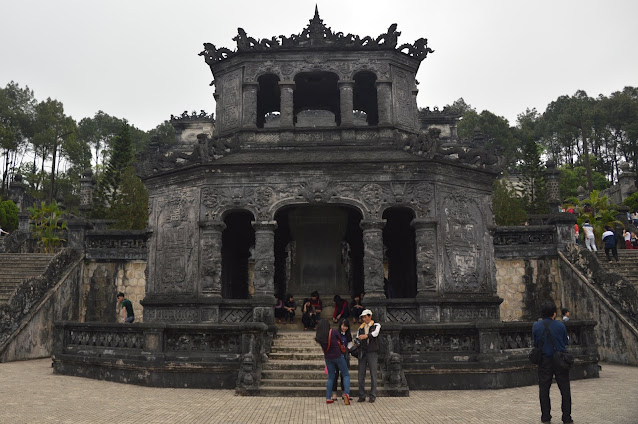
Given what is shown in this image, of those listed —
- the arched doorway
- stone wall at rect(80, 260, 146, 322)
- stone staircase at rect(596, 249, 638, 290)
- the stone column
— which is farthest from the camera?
stone wall at rect(80, 260, 146, 322)

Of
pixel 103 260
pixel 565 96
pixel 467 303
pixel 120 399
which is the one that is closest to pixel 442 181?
pixel 467 303

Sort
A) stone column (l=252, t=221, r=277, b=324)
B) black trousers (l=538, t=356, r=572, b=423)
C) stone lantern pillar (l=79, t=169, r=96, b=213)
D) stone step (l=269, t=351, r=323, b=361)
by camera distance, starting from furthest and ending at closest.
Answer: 1. stone lantern pillar (l=79, t=169, r=96, b=213)
2. stone column (l=252, t=221, r=277, b=324)
3. stone step (l=269, t=351, r=323, b=361)
4. black trousers (l=538, t=356, r=572, b=423)

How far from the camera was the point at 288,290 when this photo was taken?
19.4m

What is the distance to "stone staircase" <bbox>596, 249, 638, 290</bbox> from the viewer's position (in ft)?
61.2

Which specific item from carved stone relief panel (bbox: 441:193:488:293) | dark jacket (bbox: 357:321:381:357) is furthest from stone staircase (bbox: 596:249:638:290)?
dark jacket (bbox: 357:321:381:357)

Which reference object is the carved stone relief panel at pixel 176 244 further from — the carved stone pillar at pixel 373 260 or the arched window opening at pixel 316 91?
the arched window opening at pixel 316 91

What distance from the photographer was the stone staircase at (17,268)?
1955 centimetres

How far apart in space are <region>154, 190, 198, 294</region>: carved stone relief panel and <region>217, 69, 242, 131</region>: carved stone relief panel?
3.28 metres

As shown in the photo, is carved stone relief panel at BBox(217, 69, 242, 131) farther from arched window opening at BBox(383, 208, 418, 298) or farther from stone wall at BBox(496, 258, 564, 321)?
stone wall at BBox(496, 258, 564, 321)

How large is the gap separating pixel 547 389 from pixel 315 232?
12372 millimetres

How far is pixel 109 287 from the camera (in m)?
20.2

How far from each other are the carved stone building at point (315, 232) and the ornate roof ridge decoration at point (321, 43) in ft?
0.15

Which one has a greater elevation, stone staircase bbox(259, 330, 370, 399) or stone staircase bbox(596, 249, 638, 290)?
stone staircase bbox(596, 249, 638, 290)

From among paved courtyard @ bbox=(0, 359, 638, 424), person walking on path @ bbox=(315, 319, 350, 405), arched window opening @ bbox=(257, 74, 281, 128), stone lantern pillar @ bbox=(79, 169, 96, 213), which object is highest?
arched window opening @ bbox=(257, 74, 281, 128)
